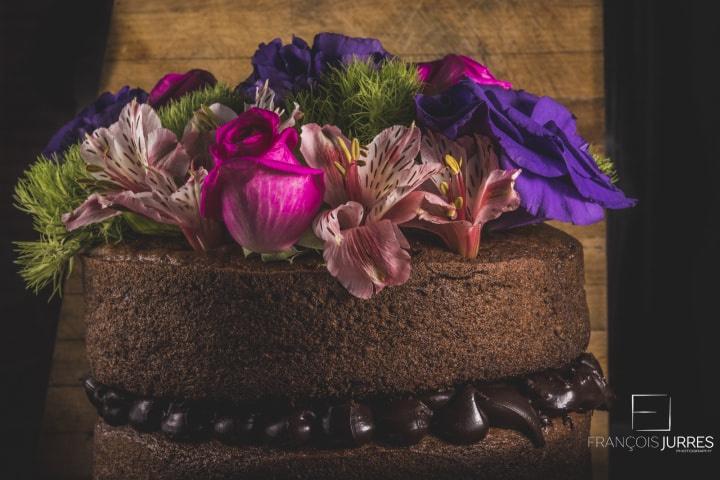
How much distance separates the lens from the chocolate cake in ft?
2.37

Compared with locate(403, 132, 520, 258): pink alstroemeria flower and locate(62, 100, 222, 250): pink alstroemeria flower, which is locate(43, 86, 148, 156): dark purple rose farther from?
locate(403, 132, 520, 258): pink alstroemeria flower

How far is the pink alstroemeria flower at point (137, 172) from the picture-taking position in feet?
2.42

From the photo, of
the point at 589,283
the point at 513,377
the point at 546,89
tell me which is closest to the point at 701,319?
the point at 589,283

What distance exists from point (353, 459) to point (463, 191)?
26 cm

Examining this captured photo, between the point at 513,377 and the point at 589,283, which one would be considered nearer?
the point at 513,377

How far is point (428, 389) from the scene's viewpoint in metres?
0.74

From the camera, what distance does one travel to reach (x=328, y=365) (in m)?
0.73

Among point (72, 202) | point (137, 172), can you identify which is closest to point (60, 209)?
point (72, 202)

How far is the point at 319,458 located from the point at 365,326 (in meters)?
0.13

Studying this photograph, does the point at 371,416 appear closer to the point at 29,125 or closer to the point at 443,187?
the point at 443,187

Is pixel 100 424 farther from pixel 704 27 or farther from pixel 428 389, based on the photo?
pixel 704 27

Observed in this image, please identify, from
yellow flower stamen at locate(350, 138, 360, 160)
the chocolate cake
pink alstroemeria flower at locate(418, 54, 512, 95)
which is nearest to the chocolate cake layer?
the chocolate cake

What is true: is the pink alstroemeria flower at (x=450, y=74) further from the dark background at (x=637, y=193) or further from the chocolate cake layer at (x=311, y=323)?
the dark background at (x=637, y=193)

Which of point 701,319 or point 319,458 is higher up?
point 319,458
